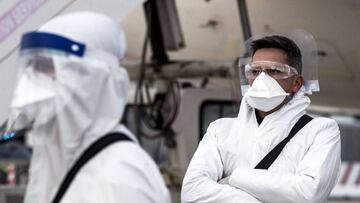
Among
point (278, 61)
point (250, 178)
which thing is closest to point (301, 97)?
point (278, 61)

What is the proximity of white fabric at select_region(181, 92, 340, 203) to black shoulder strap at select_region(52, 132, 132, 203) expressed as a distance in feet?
3.68

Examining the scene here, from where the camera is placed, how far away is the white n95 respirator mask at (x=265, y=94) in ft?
10.4

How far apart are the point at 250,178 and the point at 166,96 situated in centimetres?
549

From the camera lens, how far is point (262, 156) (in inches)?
123

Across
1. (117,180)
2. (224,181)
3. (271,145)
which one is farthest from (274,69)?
(117,180)

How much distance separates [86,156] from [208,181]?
1.24 metres

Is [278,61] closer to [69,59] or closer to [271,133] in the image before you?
[271,133]

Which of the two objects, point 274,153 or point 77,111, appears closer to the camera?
point 77,111

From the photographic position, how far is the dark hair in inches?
130

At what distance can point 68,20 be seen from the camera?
2.05 m

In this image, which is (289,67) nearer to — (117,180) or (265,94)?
(265,94)

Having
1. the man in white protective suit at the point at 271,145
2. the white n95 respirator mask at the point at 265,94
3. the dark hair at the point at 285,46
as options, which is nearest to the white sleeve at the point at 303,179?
the man in white protective suit at the point at 271,145

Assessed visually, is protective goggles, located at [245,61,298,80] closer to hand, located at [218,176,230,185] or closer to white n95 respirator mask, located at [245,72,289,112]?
white n95 respirator mask, located at [245,72,289,112]

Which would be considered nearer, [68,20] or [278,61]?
[68,20]
